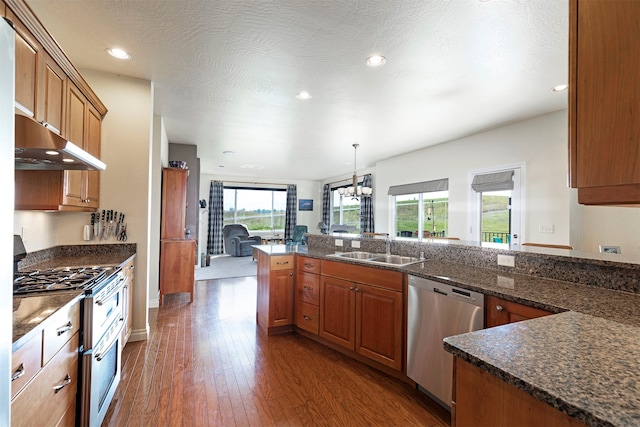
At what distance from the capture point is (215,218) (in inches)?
Answer: 352

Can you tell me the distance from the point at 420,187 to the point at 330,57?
3860 millimetres

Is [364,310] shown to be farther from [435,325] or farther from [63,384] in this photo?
[63,384]

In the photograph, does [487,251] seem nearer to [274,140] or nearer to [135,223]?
[135,223]

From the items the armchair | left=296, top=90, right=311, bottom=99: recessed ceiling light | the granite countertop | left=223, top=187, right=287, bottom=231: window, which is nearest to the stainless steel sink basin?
the granite countertop

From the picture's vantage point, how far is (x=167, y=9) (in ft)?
6.00

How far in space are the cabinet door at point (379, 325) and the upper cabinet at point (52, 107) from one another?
7.93ft

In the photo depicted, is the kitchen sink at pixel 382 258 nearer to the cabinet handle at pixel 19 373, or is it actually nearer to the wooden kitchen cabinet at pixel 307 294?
the wooden kitchen cabinet at pixel 307 294

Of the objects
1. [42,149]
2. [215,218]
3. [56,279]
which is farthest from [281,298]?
[215,218]

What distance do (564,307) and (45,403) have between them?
2239 millimetres

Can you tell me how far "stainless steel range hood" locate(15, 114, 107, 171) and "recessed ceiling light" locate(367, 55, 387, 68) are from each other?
2.12 metres

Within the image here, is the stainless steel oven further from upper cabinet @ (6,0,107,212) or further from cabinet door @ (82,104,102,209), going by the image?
cabinet door @ (82,104,102,209)

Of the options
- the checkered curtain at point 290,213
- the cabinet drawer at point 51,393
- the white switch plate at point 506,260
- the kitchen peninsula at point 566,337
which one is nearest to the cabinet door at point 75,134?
the cabinet drawer at point 51,393

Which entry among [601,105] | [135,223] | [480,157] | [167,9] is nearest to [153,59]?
[167,9]

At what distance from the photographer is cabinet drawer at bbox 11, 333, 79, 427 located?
1.01 meters
